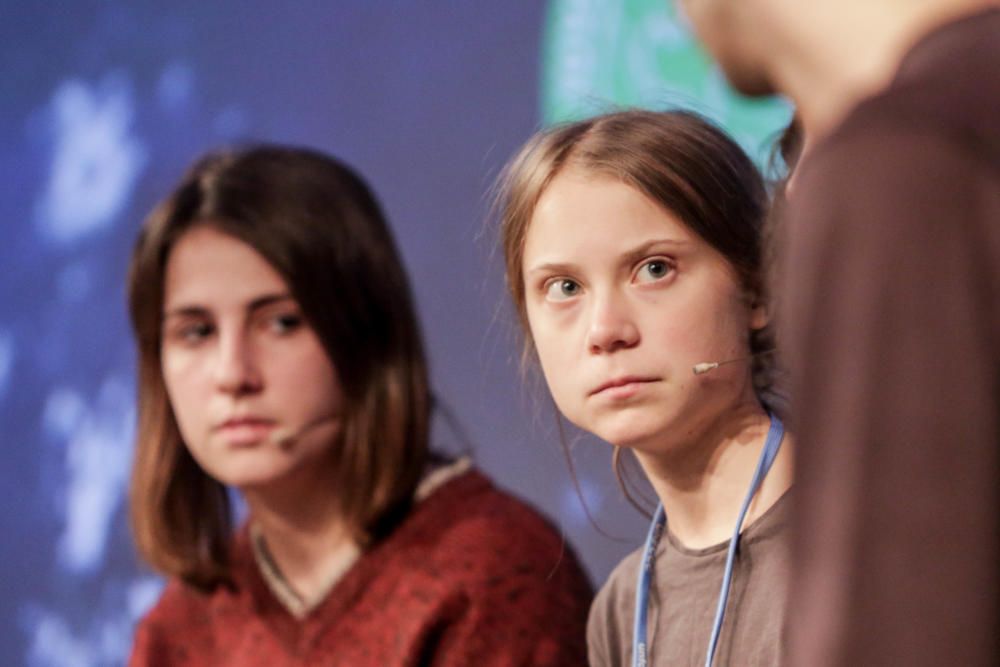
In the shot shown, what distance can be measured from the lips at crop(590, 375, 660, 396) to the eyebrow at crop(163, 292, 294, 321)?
766 millimetres

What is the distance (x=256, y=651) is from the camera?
1698 mm

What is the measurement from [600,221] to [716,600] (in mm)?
272

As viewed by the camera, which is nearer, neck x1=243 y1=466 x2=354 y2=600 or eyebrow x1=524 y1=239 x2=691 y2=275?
eyebrow x1=524 y1=239 x2=691 y2=275

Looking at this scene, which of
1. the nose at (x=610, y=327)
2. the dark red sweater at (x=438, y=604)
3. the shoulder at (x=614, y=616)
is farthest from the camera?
the dark red sweater at (x=438, y=604)

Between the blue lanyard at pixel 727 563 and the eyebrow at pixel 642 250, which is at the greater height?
the eyebrow at pixel 642 250

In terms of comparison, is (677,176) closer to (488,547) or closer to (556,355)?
(556,355)

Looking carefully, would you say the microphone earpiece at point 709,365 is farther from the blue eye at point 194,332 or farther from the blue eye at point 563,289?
the blue eye at point 194,332

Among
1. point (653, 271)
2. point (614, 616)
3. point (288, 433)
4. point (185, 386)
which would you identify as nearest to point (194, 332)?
point (185, 386)

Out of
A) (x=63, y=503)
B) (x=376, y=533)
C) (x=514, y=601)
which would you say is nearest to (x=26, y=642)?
(x=63, y=503)

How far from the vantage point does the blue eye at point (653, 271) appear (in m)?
0.98

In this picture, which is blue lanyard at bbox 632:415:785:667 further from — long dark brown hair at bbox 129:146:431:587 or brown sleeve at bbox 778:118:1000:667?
long dark brown hair at bbox 129:146:431:587

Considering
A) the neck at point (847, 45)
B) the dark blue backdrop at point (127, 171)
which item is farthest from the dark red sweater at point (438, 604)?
the neck at point (847, 45)

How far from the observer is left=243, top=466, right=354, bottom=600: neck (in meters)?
1.70

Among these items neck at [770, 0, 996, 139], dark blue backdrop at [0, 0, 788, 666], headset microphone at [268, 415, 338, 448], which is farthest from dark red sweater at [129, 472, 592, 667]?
neck at [770, 0, 996, 139]
